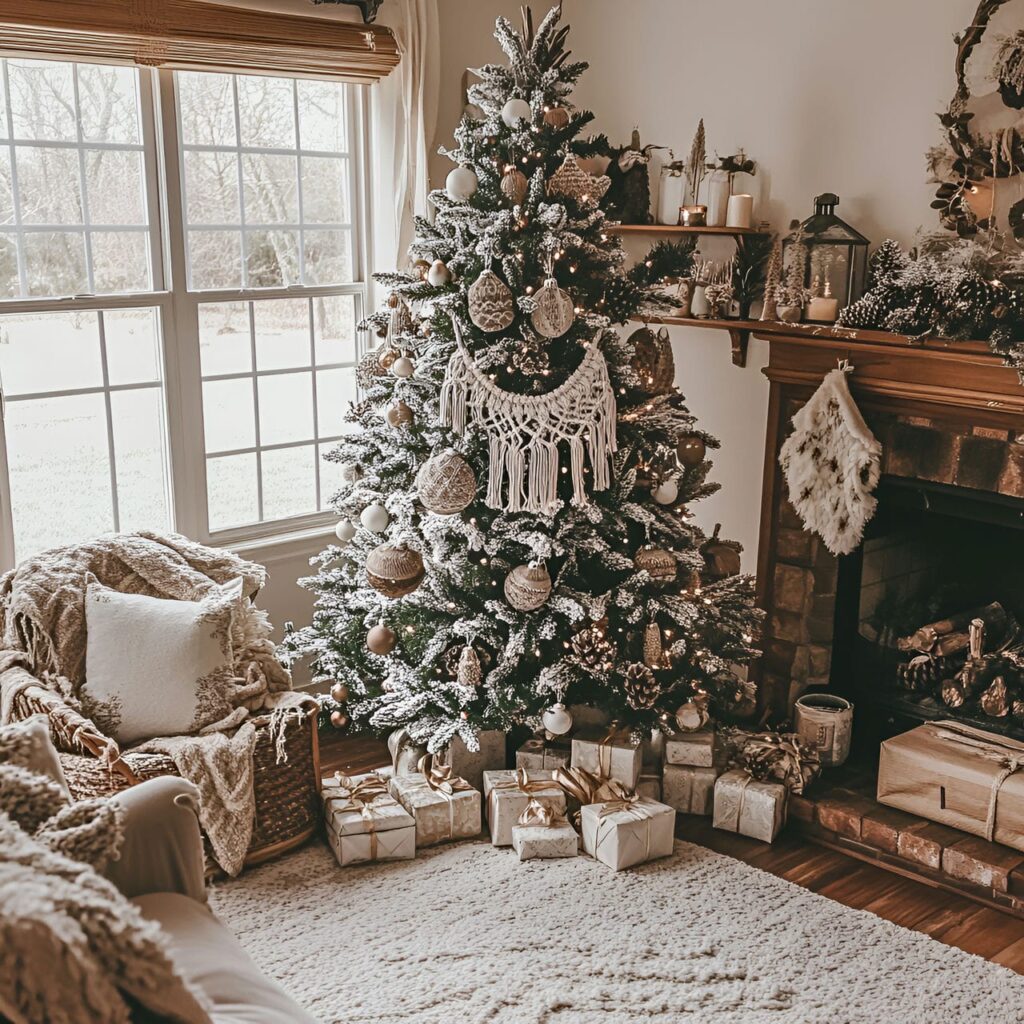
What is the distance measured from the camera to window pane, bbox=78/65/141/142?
3.57 metres

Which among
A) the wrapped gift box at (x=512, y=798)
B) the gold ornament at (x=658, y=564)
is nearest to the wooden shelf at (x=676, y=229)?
the gold ornament at (x=658, y=564)

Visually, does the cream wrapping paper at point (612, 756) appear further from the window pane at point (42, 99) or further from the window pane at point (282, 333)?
the window pane at point (42, 99)

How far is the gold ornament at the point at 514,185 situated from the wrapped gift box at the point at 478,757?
1.66 metres

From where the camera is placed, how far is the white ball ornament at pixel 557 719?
11.0ft

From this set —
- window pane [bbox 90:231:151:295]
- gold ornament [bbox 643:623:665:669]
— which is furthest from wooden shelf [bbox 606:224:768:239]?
window pane [bbox 90:231:151:295]

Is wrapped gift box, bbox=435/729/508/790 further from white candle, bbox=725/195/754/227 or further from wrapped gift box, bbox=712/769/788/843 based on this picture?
white candle, bbox=725/195/754/227

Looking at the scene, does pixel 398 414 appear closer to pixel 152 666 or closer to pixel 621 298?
pixel 621 298

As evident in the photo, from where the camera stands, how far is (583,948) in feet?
9.29

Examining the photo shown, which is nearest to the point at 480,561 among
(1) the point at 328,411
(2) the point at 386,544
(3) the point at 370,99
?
(2) the point at 386,544

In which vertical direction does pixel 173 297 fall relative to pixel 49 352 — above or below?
above

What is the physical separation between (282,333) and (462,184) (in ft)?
4.12

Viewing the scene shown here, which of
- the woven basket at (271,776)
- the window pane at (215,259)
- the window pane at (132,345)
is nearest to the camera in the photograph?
the woven basket at (271,776)

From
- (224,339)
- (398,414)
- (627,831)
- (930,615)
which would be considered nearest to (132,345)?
(224,339)

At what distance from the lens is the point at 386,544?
11.1 ft
